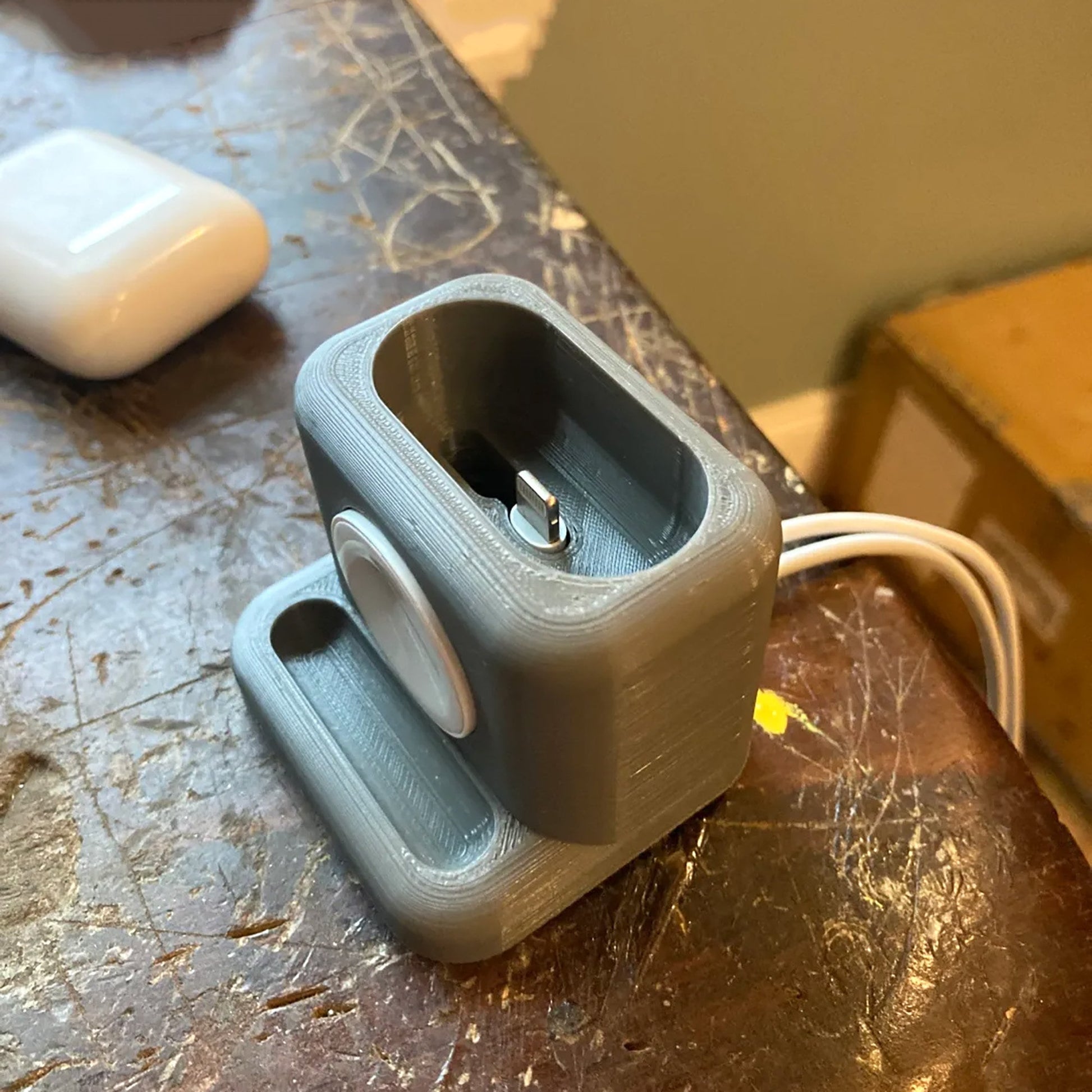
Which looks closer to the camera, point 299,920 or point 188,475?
point 299,920

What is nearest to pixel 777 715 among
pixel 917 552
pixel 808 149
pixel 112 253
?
pixel 917 552

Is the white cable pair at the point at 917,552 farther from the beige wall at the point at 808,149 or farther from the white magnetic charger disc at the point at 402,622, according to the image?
the beige wall at the point at 808,149

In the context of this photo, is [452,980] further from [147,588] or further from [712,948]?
[147,588]

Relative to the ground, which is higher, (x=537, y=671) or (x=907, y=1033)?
(x=537, y=671)

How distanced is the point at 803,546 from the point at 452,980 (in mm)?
234

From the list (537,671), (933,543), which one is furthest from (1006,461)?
(537,671)

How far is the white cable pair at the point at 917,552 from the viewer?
1.46 ft

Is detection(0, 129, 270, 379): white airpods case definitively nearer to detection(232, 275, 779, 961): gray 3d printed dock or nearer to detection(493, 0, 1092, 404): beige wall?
detection(232, 275, 779, 961): gray 3d printed dock

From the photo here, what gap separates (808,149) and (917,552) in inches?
20.0

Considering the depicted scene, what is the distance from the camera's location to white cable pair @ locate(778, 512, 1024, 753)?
44 cm

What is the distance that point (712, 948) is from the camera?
0.36m

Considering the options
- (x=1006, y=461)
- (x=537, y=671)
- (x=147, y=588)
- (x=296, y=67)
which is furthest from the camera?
(x=1006, y=461)

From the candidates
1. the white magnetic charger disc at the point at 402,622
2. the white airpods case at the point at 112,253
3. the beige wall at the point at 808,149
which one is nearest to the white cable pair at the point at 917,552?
the white magnetic charger disc at the point at 402,622

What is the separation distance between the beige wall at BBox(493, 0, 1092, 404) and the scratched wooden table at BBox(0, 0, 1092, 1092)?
0.31 metres
